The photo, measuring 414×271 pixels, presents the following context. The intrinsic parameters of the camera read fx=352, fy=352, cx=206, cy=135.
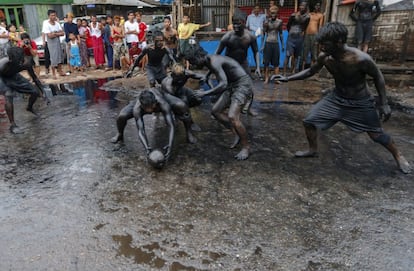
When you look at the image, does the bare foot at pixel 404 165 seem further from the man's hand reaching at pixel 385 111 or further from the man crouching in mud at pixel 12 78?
the man crouching in mud at pixel 12 78

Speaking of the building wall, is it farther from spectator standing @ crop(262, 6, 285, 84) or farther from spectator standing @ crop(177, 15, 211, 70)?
spectator standing @ crop(177, 15, 211, 70)

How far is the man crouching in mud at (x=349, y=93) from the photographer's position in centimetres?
387

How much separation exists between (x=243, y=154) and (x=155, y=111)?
4.37 ft

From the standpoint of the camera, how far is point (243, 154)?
4.83 m

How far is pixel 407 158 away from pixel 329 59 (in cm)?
186

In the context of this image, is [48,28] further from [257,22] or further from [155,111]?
[155,111]

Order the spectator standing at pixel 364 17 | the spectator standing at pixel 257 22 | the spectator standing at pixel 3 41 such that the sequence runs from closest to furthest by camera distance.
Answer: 1. the spectator standing at pixel 364 17
2. the spectator standing at pixel 257 22
3. the spectator standing at pixel 3 41

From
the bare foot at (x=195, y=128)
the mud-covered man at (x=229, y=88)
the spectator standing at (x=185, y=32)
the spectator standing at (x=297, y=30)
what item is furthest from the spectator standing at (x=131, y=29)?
the mud-covered man at (x=229, y=88)

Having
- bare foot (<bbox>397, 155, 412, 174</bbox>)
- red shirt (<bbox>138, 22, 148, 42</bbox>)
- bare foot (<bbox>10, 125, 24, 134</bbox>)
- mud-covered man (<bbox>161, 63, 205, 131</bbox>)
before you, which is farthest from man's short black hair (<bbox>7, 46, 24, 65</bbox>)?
bare foot (<bbox>397, 155, 412, 174</bbox>)

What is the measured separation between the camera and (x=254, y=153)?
197 inches

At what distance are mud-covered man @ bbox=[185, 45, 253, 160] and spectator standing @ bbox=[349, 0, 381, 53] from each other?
17.3ft

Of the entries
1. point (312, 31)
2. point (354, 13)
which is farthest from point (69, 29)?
point (354, 13)

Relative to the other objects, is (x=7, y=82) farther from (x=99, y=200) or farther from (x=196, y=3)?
(x=196, y=3)

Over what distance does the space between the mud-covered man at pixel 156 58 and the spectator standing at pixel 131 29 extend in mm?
4435
